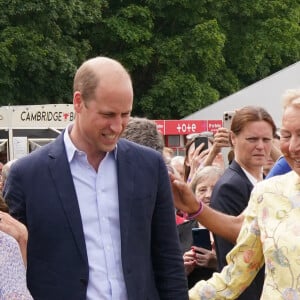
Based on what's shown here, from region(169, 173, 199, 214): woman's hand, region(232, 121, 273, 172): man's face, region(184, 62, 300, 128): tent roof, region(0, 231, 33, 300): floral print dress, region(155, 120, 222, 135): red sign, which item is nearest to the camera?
region(0, 231, 33, 300): floral print dress

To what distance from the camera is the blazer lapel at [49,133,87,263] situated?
11.1 feet

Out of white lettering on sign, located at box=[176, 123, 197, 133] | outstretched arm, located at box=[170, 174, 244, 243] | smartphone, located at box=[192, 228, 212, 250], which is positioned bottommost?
smartphone, located at box=[192, 228, 212, 250]

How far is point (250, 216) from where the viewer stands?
357cm

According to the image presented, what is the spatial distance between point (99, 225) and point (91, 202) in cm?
10

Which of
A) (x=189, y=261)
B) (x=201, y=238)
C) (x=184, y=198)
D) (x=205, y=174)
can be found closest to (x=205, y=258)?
(x=189, y=261)

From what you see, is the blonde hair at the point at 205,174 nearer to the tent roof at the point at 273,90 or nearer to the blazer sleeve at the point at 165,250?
the blazer sleeve at the point at 165,250

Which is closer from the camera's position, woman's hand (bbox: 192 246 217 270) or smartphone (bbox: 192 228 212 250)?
woman's hand (bbox: 192 246 217 270)

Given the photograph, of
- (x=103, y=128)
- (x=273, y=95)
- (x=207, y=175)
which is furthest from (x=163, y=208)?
(x=273, y=95)

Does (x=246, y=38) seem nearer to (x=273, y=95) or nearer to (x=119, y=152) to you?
(x=273, y=95)

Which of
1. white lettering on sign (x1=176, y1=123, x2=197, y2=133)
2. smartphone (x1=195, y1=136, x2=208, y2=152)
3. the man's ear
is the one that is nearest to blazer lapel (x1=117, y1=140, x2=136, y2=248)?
the man's ear

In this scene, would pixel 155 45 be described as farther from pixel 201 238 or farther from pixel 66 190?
pixel 66 190

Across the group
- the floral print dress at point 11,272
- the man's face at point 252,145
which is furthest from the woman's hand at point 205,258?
the floral print dress at point 11,272

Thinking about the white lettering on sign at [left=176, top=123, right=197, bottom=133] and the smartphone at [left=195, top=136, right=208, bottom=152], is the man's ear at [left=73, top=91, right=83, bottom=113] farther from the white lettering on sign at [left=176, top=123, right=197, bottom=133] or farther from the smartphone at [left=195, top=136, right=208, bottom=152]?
the white lettering on sign at [left=176, top=123, right=197, bottom=133]

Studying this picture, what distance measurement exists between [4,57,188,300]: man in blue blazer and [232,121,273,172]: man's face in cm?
144
